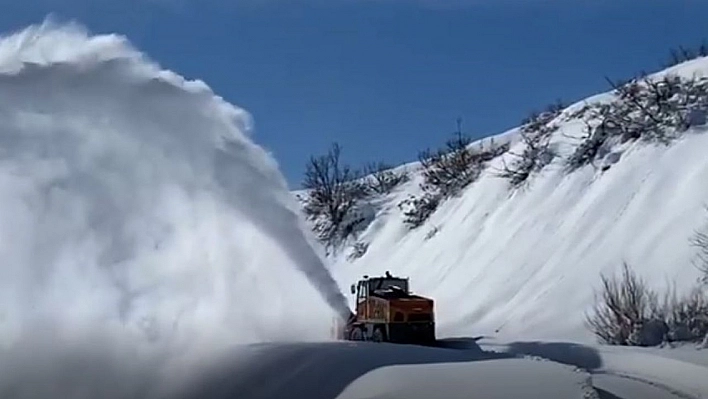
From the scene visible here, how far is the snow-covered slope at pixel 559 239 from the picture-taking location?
38.7m

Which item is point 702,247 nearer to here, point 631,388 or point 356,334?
point 356,334

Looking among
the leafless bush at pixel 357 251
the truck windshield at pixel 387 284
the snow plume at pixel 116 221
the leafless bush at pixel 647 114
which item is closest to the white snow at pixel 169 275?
the snow plume at pixel 116 221

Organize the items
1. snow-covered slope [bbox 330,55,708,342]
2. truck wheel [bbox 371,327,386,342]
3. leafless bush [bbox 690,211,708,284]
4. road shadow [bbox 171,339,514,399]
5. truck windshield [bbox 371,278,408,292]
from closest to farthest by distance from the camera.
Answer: road shadow [bbox 171,339,514,399] → truck wheel [bbox 371,327,386,342] → truck windshield [bbox 371,278,408,292] → leafless bush [bbox 690,211,708,284] → snow-covered slope [bbox 330,55,708,342]

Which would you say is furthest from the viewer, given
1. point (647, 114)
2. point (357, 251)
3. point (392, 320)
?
point (357, 251)

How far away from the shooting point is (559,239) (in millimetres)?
44688

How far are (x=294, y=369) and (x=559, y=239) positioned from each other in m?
26.7

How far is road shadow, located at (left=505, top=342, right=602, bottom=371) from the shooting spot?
87.8 ft

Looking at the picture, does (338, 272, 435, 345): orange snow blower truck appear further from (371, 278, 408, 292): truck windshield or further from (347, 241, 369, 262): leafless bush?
(347, 241, 369, 262): leafless bush

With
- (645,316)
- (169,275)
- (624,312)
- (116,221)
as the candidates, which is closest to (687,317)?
(645,316)

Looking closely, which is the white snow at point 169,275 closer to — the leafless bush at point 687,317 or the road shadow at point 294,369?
the road shadow at point 294,369

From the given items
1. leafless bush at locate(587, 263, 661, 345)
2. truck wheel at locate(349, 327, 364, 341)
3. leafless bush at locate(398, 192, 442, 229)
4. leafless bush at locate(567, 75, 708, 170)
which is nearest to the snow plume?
truck wheel at locate(349, 327, 364, 341)

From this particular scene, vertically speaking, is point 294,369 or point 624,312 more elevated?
point 624,312

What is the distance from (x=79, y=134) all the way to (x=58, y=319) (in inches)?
135

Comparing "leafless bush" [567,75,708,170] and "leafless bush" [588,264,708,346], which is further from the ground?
"leafless bush" [567,75,708,170]
